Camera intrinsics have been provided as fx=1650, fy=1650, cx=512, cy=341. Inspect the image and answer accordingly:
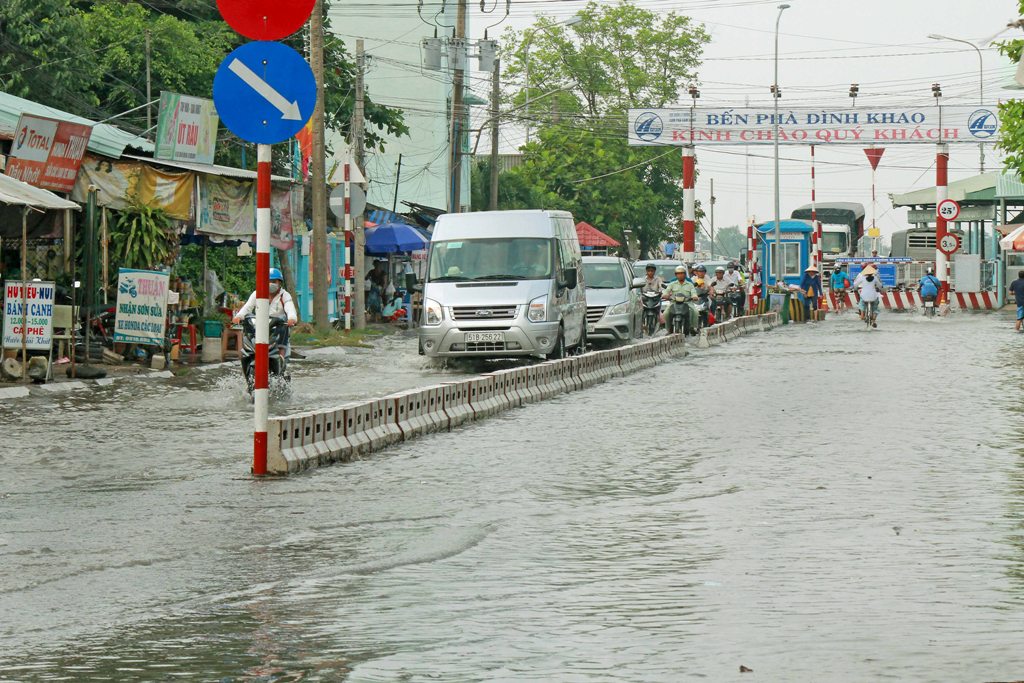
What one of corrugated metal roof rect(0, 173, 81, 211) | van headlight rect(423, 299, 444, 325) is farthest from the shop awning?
van headlight rect(423, 299, 444, 325)

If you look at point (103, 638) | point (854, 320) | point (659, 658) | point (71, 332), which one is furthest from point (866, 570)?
point (854, 320)

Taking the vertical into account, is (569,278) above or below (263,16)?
below

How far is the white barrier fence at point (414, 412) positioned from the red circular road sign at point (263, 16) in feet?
9.13

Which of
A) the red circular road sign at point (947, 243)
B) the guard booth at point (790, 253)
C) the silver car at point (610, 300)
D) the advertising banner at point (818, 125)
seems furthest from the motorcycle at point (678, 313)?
the guard booth at point (790, 253)

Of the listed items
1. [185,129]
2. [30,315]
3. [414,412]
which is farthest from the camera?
[185,129]

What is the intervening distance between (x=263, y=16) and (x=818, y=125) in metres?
48.3

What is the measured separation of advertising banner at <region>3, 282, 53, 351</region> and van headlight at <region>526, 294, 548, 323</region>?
6.90m

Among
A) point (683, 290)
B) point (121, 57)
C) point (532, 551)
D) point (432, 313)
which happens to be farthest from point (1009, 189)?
point (532, 551)

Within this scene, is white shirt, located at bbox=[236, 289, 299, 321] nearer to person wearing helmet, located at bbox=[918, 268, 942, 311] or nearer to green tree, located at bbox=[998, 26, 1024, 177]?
green tree, located at bbox=[998, 26, 1024, 177]

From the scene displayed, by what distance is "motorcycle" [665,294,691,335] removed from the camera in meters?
33.6

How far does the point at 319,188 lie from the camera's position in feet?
108

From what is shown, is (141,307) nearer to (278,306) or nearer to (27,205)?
(27,205)

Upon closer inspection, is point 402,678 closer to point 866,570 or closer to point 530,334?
point 866,570

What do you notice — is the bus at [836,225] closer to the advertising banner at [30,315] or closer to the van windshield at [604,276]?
the van windshield at [604,276]
